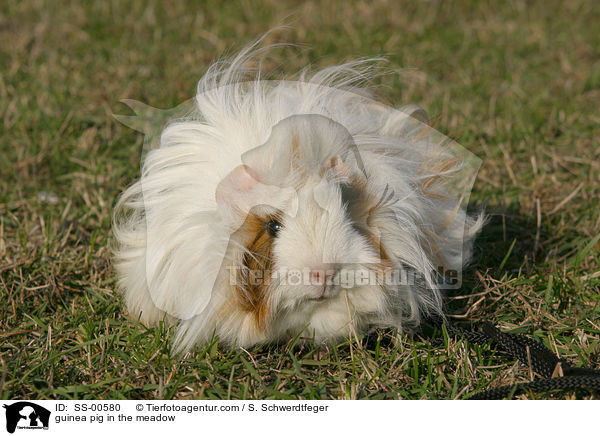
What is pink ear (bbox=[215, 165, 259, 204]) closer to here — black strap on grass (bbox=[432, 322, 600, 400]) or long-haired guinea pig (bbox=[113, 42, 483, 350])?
long-haired guinea pig (bbox=[113, 42, 483, 350])

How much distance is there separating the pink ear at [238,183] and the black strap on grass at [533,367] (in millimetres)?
1107

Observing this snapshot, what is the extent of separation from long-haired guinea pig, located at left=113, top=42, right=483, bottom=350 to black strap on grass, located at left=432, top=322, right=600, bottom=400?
0.27m

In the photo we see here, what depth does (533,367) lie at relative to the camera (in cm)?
242

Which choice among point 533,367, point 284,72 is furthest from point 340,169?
point 284,72

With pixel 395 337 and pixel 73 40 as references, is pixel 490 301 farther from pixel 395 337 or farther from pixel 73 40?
pixel 73 40

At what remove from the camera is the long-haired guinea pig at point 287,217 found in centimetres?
212

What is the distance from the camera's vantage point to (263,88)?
2.43 metres

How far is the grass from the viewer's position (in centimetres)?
244

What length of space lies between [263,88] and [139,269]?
874 mm
